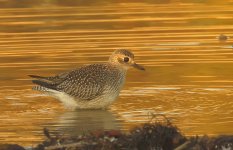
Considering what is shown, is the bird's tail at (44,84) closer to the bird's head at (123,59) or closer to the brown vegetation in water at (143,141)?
the bird's head at (123,59)

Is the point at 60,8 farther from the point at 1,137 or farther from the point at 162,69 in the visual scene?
the point at 1,137

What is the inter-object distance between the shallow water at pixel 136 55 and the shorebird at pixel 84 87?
0.64 ft

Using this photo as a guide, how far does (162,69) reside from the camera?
16094 millimetres

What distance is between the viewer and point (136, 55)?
1747 centimetres

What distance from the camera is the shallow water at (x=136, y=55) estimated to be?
12852 millimetres

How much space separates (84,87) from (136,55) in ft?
10.9

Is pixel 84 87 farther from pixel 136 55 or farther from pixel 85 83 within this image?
pixel 136 55

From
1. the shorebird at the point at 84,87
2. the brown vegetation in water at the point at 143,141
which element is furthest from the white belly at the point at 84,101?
the brown vegetation in water at the point at 143,141

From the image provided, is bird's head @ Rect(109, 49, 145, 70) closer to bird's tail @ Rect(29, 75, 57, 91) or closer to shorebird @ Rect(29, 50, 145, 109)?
shorebird @ Rect(29, 50, 145, 109)

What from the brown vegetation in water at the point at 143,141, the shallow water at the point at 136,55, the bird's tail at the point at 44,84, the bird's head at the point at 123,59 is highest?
the brown vegetation in water at the point at 143,141

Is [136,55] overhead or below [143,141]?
below

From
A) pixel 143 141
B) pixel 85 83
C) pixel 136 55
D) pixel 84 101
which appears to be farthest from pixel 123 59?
pixel 143 141

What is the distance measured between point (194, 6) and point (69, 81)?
31.9 ft

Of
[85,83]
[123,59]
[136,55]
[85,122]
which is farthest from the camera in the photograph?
[136,55]
